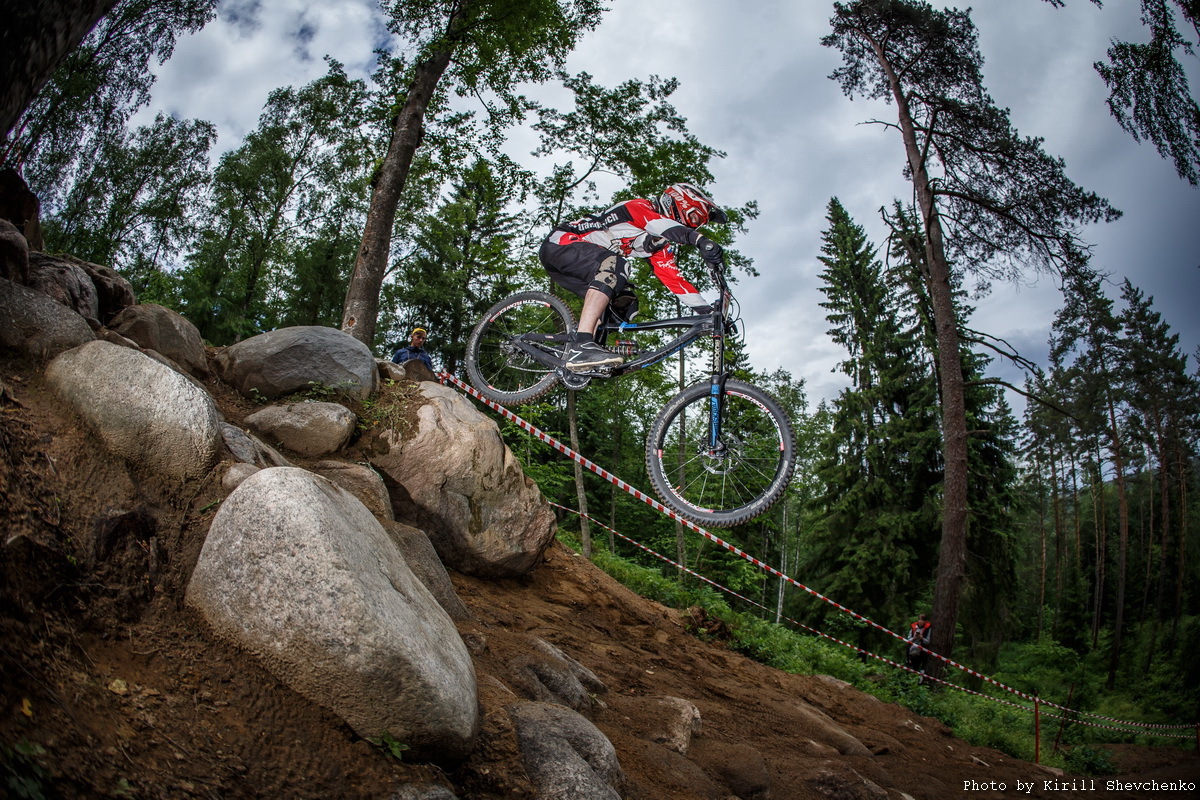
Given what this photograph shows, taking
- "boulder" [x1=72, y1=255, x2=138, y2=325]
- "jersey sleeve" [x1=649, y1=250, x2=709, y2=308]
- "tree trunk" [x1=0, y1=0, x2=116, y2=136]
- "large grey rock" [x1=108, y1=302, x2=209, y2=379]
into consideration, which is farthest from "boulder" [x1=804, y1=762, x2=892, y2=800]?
"boulder" [x1=72, y1=255, x2=138, y2=325]

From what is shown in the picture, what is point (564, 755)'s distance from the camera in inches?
132

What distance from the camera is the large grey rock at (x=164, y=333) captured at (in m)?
5.57

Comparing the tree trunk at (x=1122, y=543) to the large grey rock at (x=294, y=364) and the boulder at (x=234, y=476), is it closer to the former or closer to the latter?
the large grey rock at (x=294, y=364)

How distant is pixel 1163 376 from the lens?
2900 cm

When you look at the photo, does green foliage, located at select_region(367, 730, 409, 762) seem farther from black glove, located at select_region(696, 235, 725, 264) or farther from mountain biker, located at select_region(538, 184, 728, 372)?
black glove, located at select_region(696, 235, 725, 264)

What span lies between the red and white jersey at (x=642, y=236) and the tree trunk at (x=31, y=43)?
3.79 metres

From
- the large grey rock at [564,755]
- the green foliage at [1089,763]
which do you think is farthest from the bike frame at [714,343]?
the green foliage at [1089,763]

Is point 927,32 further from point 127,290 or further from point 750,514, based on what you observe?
point 127,290

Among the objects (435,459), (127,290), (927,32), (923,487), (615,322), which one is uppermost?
(927,32)

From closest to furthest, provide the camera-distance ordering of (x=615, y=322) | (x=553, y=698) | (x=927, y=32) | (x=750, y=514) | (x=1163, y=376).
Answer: (x=553, y=698)
(x=750, y=514)
(x=615, y=322)
(x=927, y=32)
(x=1163, y=376)

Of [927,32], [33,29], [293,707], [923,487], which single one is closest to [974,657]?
[923,487]

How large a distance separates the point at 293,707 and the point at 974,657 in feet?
74.7

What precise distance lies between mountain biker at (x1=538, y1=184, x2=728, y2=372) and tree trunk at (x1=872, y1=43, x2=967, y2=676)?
745cm

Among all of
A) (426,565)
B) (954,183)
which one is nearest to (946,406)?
(954,183)
